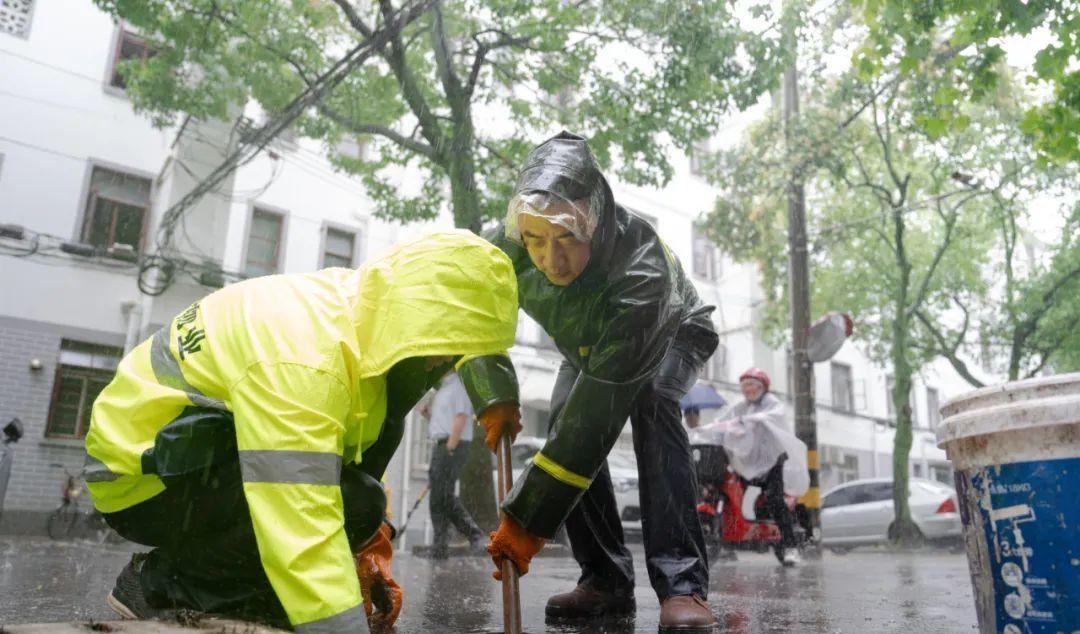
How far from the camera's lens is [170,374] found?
1949 mm

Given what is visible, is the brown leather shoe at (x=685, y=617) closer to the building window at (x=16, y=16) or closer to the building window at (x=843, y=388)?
the building window at (x=16, y=16)

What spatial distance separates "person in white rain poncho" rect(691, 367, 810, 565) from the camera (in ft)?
23.7

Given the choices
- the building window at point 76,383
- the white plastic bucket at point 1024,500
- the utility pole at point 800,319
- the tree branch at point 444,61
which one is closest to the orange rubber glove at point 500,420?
the white plastic bucket at point 1024,500

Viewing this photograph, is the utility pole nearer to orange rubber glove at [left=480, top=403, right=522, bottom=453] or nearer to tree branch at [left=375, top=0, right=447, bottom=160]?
tree branch at [left=375, top=0, right=447, bottom=160]

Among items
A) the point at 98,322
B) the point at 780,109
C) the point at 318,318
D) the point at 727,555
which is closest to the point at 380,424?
the point at 318,318

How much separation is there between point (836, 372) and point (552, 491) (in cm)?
2702

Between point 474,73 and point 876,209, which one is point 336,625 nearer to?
point 474,73

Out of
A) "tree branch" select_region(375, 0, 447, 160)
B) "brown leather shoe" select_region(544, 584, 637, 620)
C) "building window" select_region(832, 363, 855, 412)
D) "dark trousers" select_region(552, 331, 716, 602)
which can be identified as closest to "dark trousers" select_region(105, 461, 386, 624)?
"brown leather shoe" select_region(544, 584, 637, 620)

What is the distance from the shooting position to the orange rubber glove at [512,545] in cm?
242

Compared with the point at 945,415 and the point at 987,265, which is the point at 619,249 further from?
the point at 987,265

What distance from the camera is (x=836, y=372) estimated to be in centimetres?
2766

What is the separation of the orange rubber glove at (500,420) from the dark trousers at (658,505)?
20 centimetres

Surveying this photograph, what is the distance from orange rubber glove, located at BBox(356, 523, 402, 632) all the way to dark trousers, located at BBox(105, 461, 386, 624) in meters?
0.34

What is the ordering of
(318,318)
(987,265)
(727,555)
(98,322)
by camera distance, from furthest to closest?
1. (987,265)
2. (98,322)
3. (727,555)
4. (318,318)
